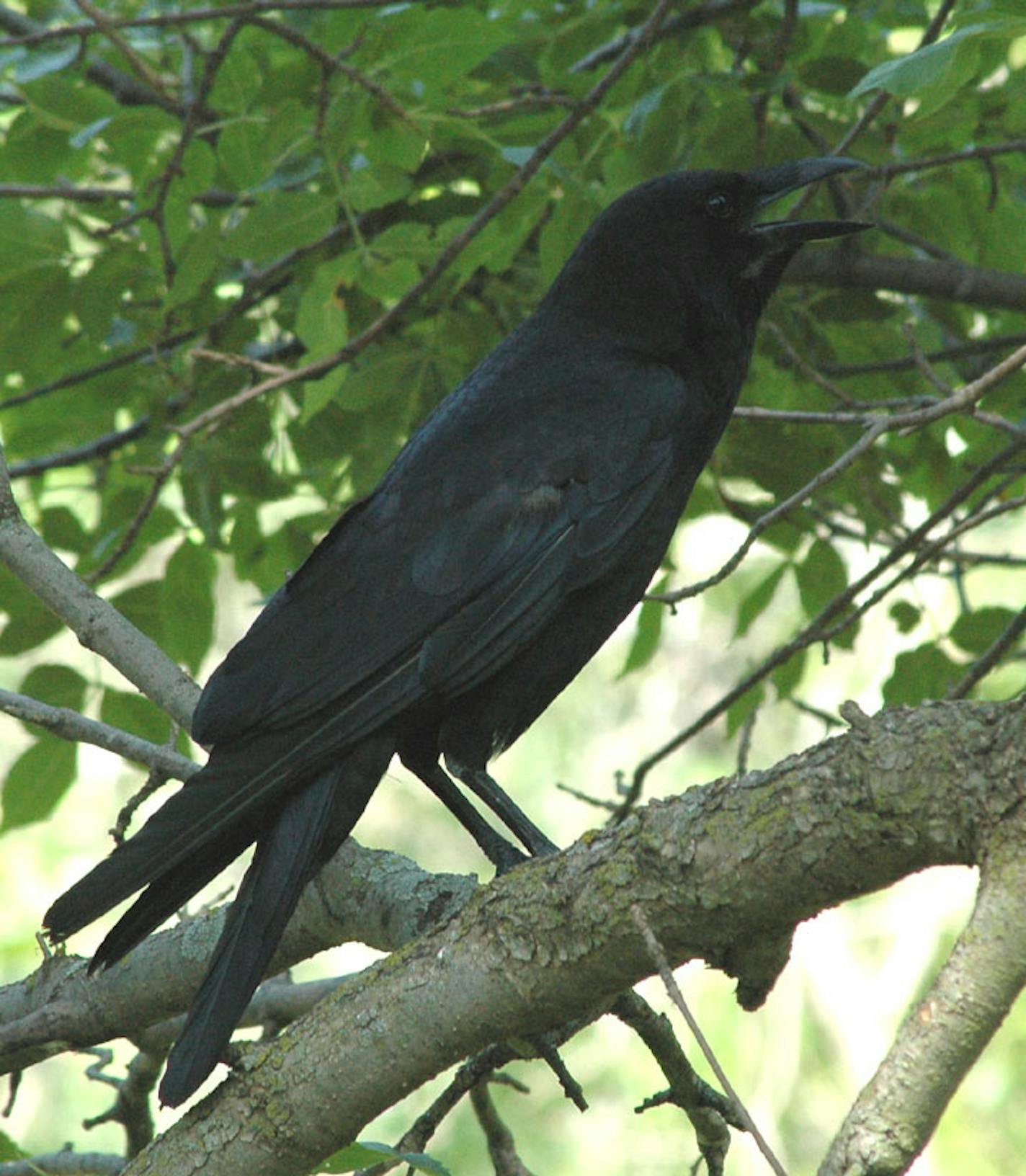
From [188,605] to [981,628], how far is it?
6.38 ft

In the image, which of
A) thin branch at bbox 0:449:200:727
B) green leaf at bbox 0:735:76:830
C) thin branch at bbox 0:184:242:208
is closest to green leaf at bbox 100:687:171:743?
green leaf at bbox 0:735:76:830

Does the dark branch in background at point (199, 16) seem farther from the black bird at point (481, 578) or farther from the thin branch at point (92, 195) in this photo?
the black bird at point (481, 578)

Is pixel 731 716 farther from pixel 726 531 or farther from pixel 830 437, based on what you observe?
pixel 726 531

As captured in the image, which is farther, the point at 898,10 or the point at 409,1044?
the point at 898,10

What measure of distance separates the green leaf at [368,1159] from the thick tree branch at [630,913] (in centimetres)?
5

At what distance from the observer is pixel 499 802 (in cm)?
341

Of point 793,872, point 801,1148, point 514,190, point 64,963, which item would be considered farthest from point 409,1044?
point 801,1148

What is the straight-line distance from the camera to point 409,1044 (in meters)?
2.10

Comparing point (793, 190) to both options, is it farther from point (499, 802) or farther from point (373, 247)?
point (499, 802)

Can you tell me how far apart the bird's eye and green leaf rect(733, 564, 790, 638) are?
0.95m

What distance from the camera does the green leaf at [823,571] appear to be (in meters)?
4.19

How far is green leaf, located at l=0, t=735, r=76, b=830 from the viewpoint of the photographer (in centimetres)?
384

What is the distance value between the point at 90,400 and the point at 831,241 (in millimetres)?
2002

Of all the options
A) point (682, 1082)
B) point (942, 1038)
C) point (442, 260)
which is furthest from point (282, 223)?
point (942, 1038)
